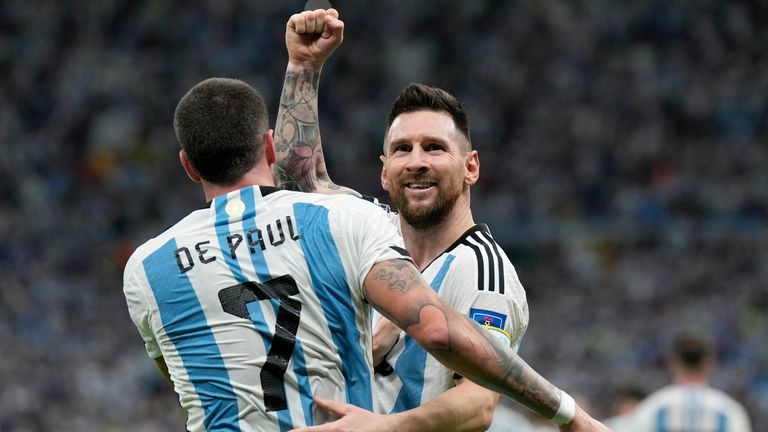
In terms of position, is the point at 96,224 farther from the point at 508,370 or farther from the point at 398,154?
the point at 508,370

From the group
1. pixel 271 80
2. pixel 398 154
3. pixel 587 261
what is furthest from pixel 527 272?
pixel 398 154

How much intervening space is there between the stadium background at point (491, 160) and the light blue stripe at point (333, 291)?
11.0 meters

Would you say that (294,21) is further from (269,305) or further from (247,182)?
(269,305)

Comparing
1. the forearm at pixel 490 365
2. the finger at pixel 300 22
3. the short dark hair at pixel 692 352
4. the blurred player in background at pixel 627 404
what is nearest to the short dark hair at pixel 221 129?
the finger at pixel 300 22

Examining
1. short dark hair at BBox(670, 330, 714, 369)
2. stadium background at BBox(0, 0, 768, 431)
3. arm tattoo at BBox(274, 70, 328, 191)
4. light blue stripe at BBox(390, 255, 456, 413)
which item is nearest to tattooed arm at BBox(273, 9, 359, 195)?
arm tattoo at BBox(274, 70, 328, 191)

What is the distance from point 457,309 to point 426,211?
1.69 feet

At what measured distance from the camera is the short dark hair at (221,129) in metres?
4.02

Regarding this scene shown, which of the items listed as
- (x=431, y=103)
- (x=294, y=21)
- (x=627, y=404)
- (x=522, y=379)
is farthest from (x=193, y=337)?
(x=627, y=404)

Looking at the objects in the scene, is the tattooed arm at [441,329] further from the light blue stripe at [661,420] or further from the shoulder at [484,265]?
the light blue stripe at [661,420]

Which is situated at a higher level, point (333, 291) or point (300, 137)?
point (300, 137)

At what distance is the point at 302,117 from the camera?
201 inches

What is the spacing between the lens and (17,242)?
58.0 ft

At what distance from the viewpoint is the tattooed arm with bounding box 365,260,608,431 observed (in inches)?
147

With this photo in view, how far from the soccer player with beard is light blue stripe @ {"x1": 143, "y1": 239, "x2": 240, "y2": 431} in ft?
2.74
